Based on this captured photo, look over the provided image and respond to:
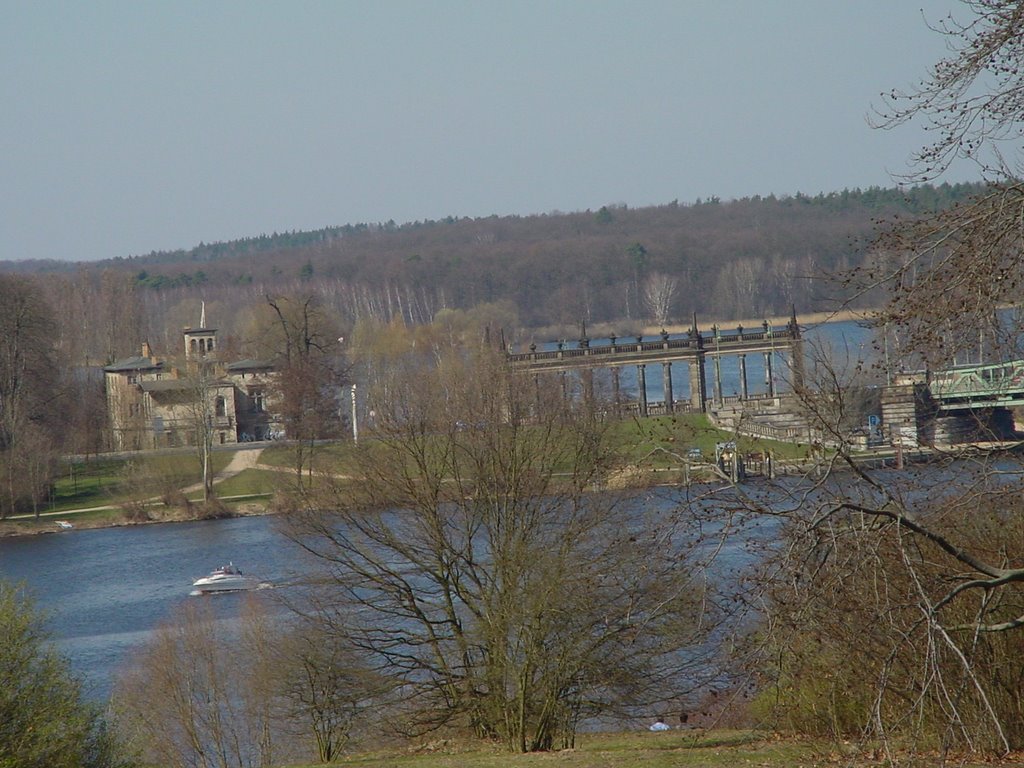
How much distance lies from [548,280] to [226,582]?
127473mm

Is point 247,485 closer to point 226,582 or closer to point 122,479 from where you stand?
point 122,479

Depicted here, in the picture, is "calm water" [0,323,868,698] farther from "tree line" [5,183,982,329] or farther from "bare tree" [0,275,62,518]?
"tree line" [5,183,982,329]

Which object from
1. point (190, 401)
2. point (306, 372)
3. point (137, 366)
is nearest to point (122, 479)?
point (190, 401)

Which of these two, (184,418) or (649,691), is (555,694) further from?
(184,418)

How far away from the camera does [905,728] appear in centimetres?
1127

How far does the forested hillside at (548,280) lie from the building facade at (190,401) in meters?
36.2

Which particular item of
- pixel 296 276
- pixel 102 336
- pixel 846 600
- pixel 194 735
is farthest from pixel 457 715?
pixel 296 276

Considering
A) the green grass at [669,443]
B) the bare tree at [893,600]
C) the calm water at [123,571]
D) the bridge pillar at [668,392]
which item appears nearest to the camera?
the bare tree at [893,600]

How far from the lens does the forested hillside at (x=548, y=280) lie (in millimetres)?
125938

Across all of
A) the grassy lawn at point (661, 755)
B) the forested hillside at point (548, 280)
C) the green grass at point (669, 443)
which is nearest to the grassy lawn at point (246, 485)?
the green grass at point (669, 443)

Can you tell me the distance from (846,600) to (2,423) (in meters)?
58.4

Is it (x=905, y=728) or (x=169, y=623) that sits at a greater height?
(x=905, y=728)

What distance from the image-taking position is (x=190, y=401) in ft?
228

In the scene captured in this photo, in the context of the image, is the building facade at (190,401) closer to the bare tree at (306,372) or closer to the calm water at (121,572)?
the bare tree at (306,372)
